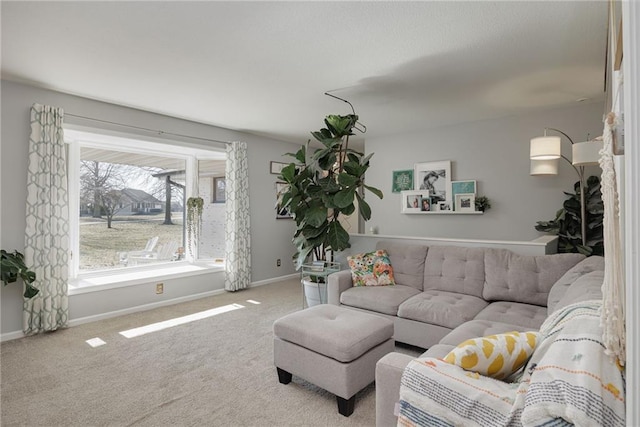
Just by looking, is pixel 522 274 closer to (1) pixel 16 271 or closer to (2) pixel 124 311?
(2) pixel 124 311

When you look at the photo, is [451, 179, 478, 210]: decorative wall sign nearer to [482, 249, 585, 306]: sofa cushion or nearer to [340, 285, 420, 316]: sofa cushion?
[482, 249, 585, 306]: sofa cushion

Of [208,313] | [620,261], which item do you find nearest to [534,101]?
[620,261]

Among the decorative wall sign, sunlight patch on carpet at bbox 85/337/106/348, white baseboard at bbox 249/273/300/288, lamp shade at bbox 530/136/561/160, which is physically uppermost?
lamp shade at bbox 530/136/561/160

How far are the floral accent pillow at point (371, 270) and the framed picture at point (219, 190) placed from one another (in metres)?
2.74

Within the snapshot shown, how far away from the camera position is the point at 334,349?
201 cm

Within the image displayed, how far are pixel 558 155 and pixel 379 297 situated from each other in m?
2.29

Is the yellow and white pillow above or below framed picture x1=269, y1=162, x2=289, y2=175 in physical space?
below

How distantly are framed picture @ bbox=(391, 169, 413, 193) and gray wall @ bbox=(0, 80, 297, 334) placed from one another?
204 cm

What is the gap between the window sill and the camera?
378 cm

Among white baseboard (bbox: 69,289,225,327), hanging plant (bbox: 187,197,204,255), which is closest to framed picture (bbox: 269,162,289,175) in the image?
hanging plant (bbox: 187,197,204,255)

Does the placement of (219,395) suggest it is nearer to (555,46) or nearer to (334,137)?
(334,137)

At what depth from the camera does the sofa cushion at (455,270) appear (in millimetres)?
3066

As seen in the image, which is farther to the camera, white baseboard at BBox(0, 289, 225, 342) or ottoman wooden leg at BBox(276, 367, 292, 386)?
white baseboard at BBox(0, 289, 225, 342)

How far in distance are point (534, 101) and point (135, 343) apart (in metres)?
4.89
